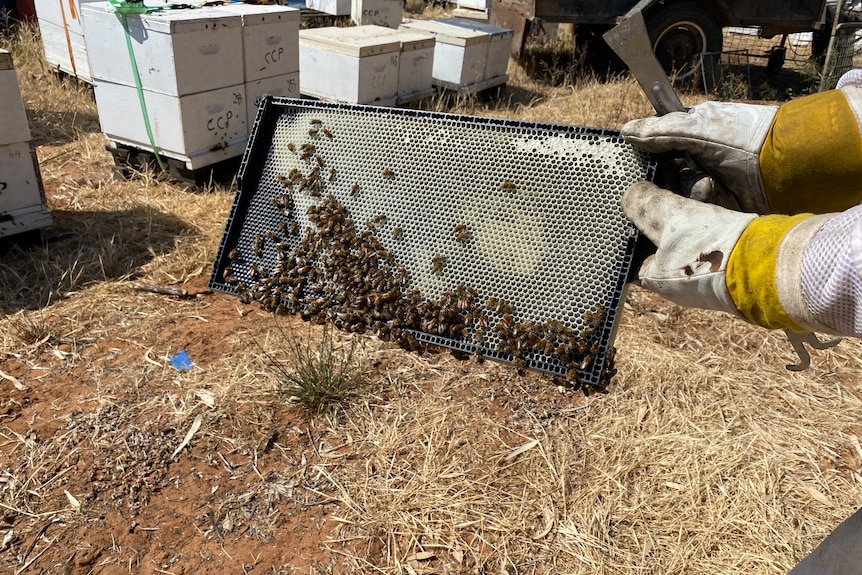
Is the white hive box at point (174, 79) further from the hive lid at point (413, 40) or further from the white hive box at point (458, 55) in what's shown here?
the white hive box at point (458, 55)

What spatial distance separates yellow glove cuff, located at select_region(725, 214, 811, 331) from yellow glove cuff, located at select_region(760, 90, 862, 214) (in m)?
0.62

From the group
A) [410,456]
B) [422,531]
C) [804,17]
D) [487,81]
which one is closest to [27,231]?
[410,456]

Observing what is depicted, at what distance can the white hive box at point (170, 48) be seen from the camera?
4.66 m

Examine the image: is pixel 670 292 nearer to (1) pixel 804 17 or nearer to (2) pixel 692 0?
(2) pixel 692 0

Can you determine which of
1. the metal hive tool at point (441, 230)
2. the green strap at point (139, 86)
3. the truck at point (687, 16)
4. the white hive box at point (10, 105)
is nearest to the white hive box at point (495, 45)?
the truck at point (687, 16)

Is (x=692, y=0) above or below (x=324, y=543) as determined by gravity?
above

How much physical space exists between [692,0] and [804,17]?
1620mm

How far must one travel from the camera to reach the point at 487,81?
870cm

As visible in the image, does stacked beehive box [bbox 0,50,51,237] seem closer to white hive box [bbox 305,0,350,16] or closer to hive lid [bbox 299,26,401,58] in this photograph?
hive lid [bbox 299,26,401,58]

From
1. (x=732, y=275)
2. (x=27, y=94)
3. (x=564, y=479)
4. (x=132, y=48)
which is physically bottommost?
(x=27, y=94)

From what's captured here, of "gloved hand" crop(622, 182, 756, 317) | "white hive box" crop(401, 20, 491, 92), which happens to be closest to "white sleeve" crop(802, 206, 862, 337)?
"gloved hand" crop(622, 182, 756, 317)

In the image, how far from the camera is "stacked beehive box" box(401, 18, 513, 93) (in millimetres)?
8000

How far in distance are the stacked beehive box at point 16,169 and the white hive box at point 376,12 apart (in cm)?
691

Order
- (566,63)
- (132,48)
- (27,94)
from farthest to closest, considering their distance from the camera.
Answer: (566,63), (27,94), (132,48)
